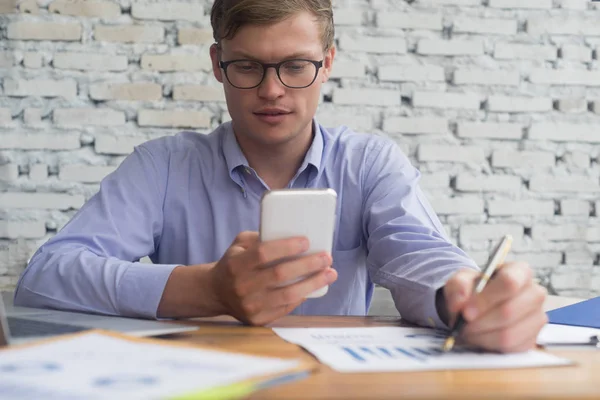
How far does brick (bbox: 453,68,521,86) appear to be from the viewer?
8.30ft

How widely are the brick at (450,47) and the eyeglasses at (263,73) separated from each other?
119 centimetres

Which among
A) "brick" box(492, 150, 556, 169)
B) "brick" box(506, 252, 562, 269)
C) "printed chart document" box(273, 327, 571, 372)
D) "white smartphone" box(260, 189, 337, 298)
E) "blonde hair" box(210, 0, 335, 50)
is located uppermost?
"blonde hair" box(210, 0, 335, 50)

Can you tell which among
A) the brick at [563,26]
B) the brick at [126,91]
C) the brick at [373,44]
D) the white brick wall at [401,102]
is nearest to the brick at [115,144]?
the white brick wall at [401,102]

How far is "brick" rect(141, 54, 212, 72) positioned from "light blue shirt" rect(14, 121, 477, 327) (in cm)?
83

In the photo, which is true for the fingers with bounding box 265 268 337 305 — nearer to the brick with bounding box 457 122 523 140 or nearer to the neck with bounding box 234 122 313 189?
the neck with bounding box 234 122 313 189

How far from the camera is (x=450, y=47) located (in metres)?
2.53

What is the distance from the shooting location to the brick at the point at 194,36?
2395mm

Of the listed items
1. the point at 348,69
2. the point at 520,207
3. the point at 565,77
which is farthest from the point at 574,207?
the point at 348,69

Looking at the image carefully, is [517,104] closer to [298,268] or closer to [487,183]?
[487,183]

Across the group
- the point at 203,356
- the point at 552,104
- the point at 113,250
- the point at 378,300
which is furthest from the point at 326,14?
the point at 552,104

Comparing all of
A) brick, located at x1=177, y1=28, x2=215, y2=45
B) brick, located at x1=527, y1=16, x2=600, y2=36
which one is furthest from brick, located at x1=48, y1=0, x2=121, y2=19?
brick, located at x1=527, y1=16, x2=600, y2=36

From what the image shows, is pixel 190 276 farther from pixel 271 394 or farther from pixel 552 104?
pixel 552 104

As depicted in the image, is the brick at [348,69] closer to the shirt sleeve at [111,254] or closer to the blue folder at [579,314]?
the shirt sleeve at [111,254]

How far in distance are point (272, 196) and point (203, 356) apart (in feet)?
0.88
